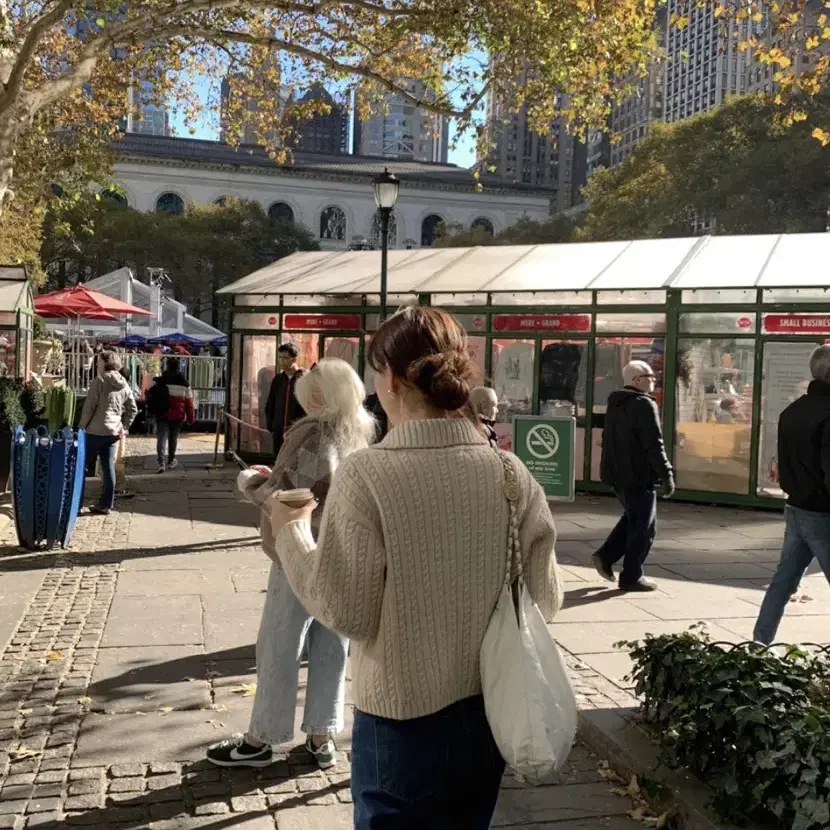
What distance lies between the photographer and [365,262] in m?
17.6

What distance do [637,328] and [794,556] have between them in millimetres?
8422

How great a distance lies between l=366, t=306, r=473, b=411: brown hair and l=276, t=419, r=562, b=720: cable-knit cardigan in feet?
0.24

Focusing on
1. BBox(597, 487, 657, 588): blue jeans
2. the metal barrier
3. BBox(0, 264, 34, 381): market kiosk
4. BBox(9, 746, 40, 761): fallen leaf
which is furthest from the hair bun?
the metal barrier

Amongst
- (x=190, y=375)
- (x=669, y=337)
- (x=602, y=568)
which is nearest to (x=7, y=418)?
(x=602, y=568)

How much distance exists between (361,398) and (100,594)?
4070 mm

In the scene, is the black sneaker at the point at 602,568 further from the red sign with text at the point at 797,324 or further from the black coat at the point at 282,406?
the red sign with text at the point at 797,324

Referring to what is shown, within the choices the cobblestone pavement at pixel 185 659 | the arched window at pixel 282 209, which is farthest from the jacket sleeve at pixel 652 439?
the arched window at pixel 282 209

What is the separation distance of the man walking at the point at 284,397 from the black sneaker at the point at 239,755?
665 centimetres

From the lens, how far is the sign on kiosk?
10.8 meters

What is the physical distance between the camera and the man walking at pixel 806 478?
5.32m

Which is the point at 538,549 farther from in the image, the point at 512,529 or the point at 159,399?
the point at 159,399

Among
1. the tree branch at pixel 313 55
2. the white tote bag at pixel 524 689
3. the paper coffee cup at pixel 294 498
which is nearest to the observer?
the white tote bag at pixel 524 689

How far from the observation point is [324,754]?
4266 mm

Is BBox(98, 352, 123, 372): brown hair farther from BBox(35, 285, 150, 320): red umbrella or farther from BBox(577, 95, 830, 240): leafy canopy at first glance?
BBox(577, 95, 830, 240): leafy canopy
